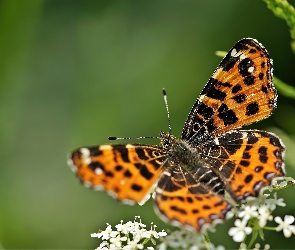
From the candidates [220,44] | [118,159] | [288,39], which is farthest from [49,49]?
[118,159]

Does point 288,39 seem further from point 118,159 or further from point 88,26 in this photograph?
point 118,159

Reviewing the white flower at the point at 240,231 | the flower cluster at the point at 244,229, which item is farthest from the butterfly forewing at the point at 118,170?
the white flower at the point at 240,231

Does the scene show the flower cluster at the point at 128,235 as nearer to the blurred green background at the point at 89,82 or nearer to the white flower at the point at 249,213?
the white flower at the point at 249,213

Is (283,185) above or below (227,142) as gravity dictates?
below

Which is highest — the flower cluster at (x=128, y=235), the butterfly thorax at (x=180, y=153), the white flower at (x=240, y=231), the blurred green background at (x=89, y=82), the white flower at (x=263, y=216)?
the blurred green background at (x=89, y=82)

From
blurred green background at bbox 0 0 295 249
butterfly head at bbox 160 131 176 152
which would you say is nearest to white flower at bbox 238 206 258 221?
butterfly head at bbox 160 131 176 152

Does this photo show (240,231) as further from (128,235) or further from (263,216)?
(128,235)

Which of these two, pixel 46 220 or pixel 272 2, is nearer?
pixel 272 2
